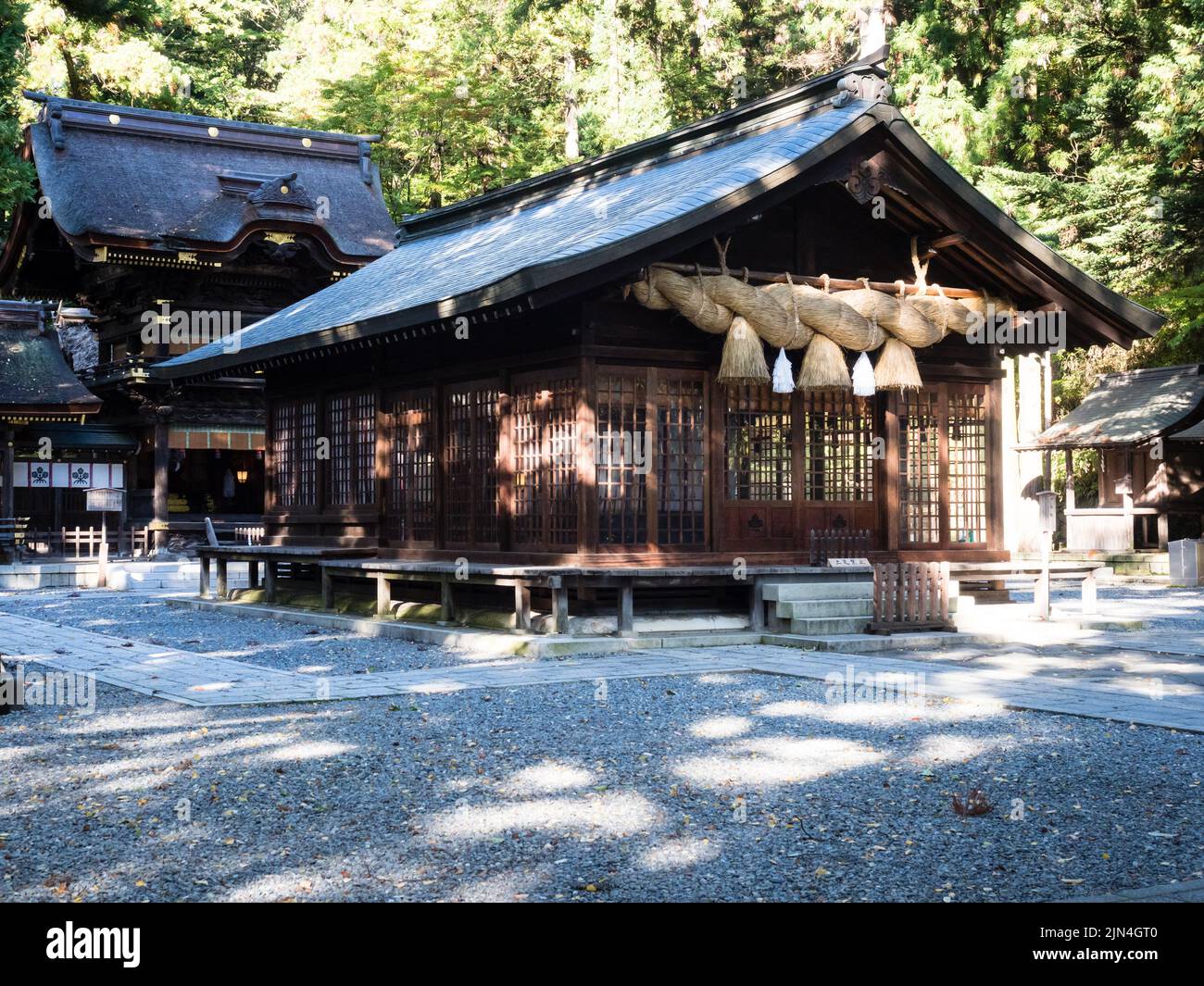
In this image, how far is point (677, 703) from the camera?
10031 mm

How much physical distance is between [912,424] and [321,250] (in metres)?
21.7

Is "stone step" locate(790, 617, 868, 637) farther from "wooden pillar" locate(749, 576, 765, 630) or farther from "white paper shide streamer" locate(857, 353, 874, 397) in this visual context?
"white paper shide streamer" locate(857, 353, 874, 397)

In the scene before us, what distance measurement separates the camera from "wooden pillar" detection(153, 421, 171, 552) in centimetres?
3183

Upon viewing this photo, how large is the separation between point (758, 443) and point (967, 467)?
3221mm

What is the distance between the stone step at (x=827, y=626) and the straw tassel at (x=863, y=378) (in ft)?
8.62

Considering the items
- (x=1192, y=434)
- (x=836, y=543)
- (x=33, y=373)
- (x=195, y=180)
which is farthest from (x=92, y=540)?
(x=1192, y=434)

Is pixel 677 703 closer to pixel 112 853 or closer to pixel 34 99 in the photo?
pixel 112 853

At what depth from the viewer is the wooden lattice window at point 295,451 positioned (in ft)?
65.9

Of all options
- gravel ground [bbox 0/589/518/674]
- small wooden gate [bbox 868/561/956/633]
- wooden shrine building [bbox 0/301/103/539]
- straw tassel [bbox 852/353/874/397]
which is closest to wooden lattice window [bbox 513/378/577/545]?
gravel ground [bbox 0/589/518/674]

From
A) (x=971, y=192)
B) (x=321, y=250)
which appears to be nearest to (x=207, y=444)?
Result: (x=321, y=250)

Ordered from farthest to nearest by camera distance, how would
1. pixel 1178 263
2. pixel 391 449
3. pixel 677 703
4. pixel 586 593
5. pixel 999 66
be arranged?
pixel 999 66
pixel 1178 263
pixel 391 449
pixel 586 593
pixel 677 703

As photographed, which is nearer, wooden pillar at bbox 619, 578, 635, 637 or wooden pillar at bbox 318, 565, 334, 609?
wooden pillar at bbox 619, 578, 635, 637

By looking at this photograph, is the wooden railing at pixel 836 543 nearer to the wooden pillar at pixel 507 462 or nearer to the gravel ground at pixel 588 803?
the wooden pillar at pixel 507 462

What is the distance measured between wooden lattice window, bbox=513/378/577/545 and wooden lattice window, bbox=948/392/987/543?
536cm
